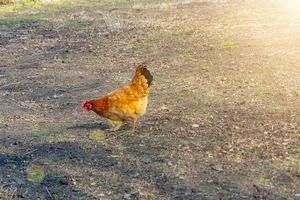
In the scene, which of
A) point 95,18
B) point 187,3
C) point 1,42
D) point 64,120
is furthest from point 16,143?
point 187,3

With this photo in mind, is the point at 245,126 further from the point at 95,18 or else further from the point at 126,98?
the point at 95,18

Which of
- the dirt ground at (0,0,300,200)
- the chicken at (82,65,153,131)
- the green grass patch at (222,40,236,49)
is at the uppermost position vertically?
the chicken at (82,65,153,131)

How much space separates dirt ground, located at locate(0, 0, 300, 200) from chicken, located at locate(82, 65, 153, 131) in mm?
251

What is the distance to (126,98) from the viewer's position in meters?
6.47

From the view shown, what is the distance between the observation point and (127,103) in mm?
6441

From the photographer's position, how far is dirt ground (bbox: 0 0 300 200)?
5309 mm

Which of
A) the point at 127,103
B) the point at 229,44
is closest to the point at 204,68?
the point at 229,44

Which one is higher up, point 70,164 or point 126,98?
point 126,98

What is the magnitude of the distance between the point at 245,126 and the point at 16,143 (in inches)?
107

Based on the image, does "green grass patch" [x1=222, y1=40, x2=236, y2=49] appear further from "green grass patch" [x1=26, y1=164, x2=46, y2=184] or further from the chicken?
"green grass patch" [x1=26, y1=164, x2=46, y2=184]

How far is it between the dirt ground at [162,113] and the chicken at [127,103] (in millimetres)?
251

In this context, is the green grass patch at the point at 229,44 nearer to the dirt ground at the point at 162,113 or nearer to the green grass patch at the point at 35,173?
the dirt ground at the point at 162,113

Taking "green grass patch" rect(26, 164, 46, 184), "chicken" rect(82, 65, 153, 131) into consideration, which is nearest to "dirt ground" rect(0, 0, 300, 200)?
"green grass patch" rect(26, 164, 46, 184)

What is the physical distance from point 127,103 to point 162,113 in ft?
3.04
